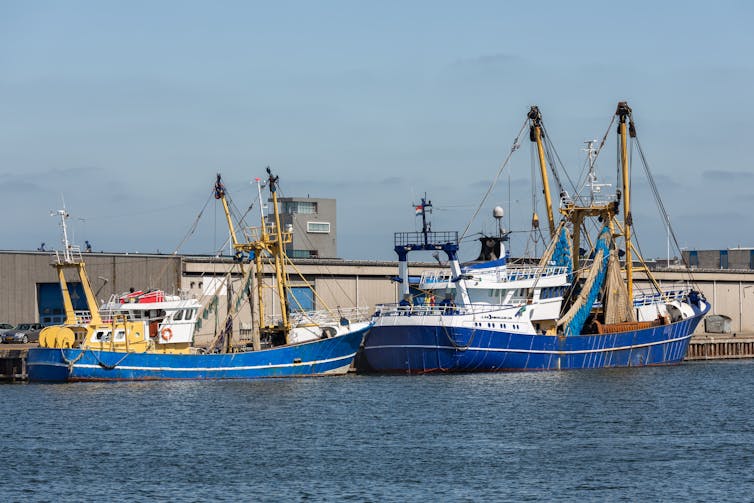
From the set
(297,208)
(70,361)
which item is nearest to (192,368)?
(70,361)

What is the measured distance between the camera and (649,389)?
6156 centimetres

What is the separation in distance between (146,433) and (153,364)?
1663 centimetres

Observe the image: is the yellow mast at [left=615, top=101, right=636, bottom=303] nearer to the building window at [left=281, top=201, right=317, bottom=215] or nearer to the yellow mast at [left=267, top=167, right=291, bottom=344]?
the yellow mast at [left=267, top=167, right=291, bottom=344]

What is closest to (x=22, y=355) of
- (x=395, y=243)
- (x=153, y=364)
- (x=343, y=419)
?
(x=153, y=364)

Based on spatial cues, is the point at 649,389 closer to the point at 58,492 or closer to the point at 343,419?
the point at 343,419

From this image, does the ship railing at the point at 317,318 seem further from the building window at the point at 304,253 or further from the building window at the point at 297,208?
the building window at the point at 297,208

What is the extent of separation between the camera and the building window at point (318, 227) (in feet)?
335

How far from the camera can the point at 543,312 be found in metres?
71.5

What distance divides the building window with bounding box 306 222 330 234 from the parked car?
94.5 feet

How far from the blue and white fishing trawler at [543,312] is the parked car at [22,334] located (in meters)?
20.9

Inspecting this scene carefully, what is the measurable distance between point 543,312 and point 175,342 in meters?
20.3

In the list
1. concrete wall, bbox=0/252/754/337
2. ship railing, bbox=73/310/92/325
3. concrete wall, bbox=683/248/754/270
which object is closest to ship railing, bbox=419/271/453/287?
concrete wall, bbox=0/252/754/337

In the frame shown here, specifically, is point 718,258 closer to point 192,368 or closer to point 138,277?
point 138,277

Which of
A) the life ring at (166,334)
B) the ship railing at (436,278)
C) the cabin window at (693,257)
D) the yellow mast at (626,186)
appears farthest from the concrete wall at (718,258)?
the life ring at (166,334)
